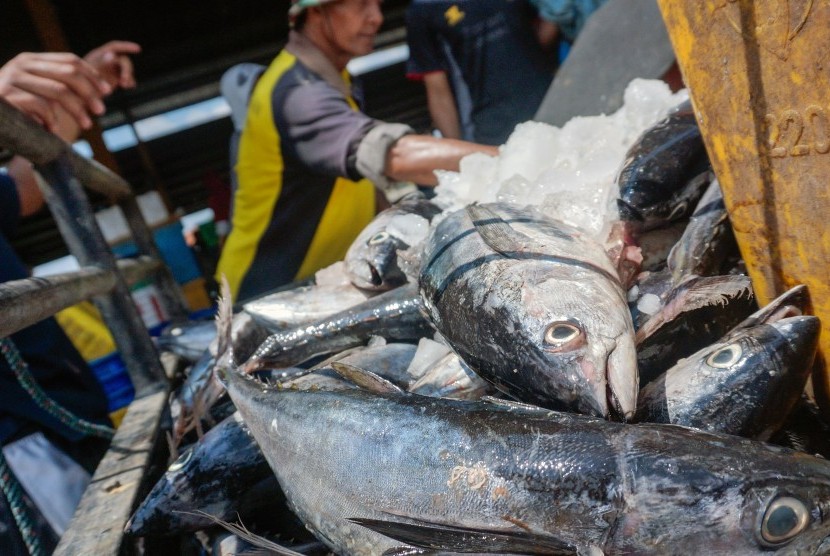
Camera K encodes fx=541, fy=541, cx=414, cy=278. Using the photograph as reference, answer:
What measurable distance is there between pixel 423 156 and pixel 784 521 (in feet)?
8.54

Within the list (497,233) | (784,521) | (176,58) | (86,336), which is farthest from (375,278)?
(176,58)

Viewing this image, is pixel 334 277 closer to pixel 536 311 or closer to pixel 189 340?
pixel 189 340

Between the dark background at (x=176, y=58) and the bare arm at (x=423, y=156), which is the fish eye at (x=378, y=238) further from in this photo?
the dark background at (x=176, y=58)

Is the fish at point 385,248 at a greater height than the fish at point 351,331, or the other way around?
the fish at point 385,248

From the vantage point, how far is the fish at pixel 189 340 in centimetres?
284

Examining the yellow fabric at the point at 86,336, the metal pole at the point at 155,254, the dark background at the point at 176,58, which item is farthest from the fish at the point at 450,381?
the dark background at the point at 176,58

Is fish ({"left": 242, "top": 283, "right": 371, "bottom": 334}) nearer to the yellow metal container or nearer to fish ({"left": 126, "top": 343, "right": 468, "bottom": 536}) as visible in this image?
fish ({"left": 126, "top": 343, "right": 468, "bottom": 536})

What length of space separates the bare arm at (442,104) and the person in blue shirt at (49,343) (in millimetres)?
2876

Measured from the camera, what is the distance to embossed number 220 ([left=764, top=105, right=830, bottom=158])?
3.14 ft

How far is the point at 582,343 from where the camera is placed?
3.90ft

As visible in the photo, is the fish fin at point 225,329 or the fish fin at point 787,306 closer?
the fish fin at point 787,306

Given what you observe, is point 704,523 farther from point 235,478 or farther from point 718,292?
point 235,478

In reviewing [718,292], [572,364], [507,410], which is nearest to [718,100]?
[718,292]

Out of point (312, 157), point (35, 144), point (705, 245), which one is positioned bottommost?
point (705, 245)
